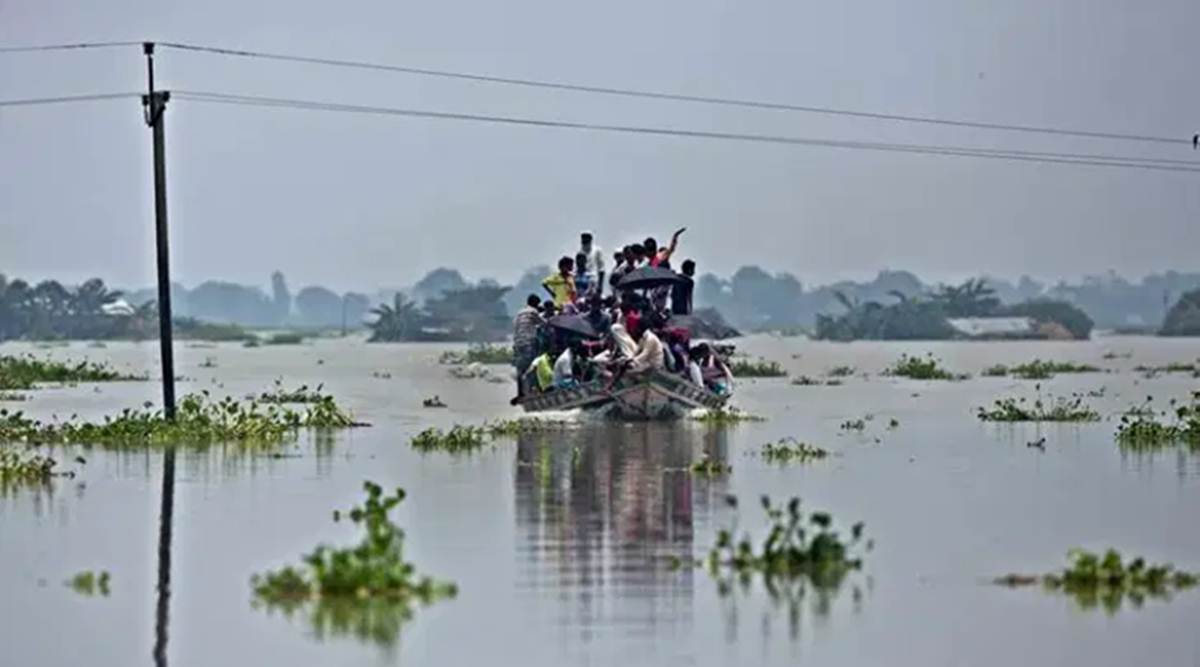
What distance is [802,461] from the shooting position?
30.4 m

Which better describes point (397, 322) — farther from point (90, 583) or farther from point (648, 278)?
point (90, 583)

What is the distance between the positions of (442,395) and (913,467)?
2106 centimetres

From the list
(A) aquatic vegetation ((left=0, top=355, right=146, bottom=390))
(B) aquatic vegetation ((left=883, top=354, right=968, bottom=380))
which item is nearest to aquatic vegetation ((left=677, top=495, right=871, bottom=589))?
(A) aquatic vegetation ((left=0, top=355, right=146, bottom=390))

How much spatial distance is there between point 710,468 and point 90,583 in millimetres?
9977

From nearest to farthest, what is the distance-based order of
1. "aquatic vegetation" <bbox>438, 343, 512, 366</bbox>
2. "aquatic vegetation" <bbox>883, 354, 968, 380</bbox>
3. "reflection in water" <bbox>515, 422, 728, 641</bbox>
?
1. "reflection in water" <bbox>515, 422, 728, 641</bbox>
2. "aquatic vegetation" <bbox>883, 354, 968, 380</bbox>
3. "aquatic vegetation" <bbox>438, 343, 512, 366</bbox>

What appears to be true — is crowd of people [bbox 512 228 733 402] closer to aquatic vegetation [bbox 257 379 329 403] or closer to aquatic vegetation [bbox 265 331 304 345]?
aquatic vegetation [bbox 257 379 329 403]

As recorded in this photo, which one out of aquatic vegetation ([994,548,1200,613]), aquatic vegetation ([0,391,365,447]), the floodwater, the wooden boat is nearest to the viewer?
the floodwater

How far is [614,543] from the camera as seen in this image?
69.6 ft

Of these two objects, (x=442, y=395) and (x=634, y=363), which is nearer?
(x=634, y=363)

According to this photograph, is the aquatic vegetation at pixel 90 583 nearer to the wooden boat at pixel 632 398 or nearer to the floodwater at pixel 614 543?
the floodwater at pixel 614 543

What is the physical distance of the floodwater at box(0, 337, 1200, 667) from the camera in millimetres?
16828

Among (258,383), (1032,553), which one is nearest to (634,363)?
(1032,553)

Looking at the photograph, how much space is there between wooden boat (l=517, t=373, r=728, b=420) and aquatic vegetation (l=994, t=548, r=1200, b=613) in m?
16.1

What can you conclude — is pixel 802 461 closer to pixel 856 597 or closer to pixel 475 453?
pixel 475 453
